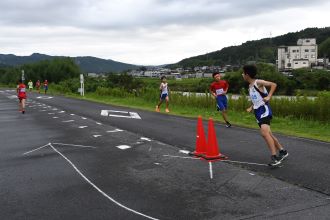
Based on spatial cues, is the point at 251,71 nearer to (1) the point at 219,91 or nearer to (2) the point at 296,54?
(1) the point at 219,91

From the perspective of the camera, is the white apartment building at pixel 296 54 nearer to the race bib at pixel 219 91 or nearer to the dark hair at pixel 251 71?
the race bib at pixel 219 91

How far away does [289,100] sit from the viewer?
55.6ft

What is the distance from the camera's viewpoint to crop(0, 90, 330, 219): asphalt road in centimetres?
545

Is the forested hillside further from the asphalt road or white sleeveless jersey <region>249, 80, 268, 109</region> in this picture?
white sleeveless jersey <region>249, 80, 268, 109</region>

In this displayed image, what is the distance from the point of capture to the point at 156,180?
276 inches

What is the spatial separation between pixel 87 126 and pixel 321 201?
10407 mm

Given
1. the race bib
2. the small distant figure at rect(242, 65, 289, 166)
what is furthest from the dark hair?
the race bib

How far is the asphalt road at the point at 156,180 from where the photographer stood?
17.9 feet

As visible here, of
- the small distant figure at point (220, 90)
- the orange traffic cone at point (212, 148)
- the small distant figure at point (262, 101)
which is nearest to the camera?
the small distant figure at point (262, 101)

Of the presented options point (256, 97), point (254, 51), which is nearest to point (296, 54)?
point (254, 51)

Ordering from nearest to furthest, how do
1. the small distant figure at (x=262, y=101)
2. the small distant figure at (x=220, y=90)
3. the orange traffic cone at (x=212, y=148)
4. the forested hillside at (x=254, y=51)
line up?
the small distant figure at (x=262, y=101) < the orange traffic cone at (x=212, y=148) < the small distant figure at (x=220, y=90) < the forested hillside at (x=254, y=51)

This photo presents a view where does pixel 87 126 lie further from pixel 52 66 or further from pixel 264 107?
pixel 52 66

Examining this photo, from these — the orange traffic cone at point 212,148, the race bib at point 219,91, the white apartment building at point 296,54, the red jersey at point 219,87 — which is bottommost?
the orange traffic cone at point 212,148

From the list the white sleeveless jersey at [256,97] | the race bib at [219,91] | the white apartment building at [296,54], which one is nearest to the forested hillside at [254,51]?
the white apartment building at [296,54]
